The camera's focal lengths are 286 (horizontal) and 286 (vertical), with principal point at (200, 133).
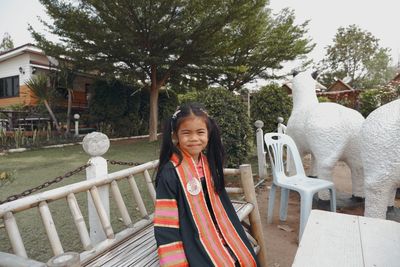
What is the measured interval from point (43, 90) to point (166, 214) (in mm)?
11995

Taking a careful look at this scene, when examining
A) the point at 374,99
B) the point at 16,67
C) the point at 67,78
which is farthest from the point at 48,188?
the point at 16,67

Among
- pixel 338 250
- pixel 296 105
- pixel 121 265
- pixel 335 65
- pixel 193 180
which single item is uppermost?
pixel 335 65

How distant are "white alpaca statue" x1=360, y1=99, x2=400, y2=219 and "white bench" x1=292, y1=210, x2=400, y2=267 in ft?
2.81

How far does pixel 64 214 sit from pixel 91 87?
10.8m

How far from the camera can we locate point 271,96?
23.4 feet

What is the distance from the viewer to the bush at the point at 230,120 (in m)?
4.87

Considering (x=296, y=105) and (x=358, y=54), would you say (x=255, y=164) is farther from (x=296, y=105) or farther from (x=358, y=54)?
(x=358, y=54)

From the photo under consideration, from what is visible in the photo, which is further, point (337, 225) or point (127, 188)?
point (127, 188)

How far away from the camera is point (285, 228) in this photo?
3182mm

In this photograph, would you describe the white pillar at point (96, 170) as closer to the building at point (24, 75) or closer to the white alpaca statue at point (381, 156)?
the white alpaca statue at point (381, 156)

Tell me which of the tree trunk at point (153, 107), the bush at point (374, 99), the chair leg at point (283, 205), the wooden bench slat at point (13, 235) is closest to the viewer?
the wooden bench slat at point (13, 235)

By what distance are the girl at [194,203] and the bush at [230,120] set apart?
290cm

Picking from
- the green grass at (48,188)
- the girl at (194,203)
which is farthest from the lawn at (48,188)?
the girl at (194,203)

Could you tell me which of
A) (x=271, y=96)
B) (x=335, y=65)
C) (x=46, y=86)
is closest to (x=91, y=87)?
(x=46, y=86)
